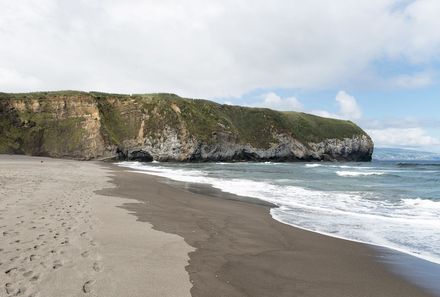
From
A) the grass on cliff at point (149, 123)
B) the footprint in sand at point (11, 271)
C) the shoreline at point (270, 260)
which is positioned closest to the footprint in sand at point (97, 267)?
the footprint in sand at point (11, 271)

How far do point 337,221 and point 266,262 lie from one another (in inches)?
231

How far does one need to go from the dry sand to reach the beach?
1cm

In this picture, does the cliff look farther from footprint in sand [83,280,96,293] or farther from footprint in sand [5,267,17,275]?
footprint in sand [83,280,96,293]

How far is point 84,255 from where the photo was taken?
6121 millimetres

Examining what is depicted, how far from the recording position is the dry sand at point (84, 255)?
480cm

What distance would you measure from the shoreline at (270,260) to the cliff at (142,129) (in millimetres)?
60374

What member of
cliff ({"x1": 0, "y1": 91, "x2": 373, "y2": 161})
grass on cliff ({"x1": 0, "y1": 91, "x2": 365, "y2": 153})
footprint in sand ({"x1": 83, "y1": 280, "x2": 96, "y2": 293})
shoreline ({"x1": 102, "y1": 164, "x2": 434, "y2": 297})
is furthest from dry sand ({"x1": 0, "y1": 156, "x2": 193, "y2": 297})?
grass on cliff ({"x1": 0, "y1": 91, "x2": 365, "y2": 153})

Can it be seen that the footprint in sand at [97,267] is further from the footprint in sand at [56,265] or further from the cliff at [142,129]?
the cliff at [142,129]

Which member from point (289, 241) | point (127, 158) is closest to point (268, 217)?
point (289, 241)

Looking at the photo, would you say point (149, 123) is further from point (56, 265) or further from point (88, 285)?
point (88, 285)

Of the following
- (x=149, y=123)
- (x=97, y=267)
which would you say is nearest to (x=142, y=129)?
(x=149, y=123)

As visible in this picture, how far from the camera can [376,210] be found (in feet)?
48.0

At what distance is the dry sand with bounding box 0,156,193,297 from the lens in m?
4.80

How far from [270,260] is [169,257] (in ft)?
6.22
